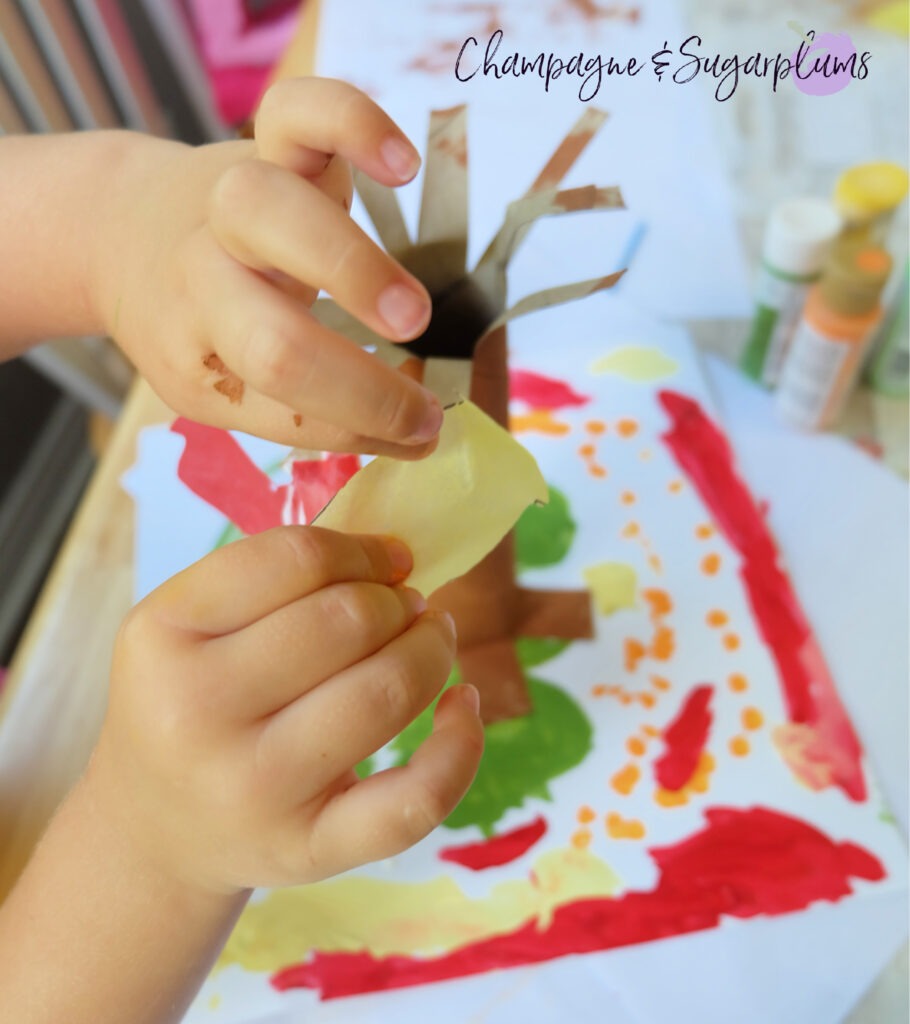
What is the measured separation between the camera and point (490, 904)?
0.38m

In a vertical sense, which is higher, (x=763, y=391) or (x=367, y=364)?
(x=367, y=364)

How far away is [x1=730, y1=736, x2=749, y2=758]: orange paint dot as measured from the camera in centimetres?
41

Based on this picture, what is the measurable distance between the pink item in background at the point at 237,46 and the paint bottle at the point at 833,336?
2.01 ft

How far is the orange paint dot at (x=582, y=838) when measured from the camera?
390 mm

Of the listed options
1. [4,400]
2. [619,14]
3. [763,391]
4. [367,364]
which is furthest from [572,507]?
[4,400]

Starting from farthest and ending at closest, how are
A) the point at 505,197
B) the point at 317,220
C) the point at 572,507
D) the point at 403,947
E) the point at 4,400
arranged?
the point at 4,400 → the point at 505,197 → the point at 572,507 → the point at 403,947 → the point at 317,220

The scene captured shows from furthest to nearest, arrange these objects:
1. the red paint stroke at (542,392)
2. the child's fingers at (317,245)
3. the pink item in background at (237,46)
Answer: the pink item in background at (237,46) < the red paint stroke at (542,392) < the child's fingers at (317,245)

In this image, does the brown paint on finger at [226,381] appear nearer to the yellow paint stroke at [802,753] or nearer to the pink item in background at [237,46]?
the yellow paint stroke at [802,753]

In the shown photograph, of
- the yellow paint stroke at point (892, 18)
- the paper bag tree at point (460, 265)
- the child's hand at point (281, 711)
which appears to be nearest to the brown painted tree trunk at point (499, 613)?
the paper bag tree at point (460, 265)

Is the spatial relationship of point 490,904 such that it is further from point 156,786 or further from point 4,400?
point 4,400

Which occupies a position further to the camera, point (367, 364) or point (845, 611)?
point (845, 611)

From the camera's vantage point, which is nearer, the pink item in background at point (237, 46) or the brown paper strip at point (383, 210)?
the brown paper strip at point (383, 210)

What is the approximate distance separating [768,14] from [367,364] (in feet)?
2.26

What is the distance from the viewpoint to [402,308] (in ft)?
0.82
